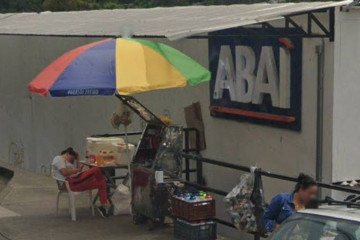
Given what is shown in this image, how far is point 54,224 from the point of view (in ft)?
38.7

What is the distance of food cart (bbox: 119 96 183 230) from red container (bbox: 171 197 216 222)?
450mm

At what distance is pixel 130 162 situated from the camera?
11.5 m

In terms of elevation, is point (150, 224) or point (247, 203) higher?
point (247, 203)

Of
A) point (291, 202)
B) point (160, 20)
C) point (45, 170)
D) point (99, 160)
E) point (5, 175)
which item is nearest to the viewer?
point (291, 202)

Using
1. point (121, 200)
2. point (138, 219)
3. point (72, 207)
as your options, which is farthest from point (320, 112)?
point (72, 207)

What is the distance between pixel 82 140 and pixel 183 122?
426cm

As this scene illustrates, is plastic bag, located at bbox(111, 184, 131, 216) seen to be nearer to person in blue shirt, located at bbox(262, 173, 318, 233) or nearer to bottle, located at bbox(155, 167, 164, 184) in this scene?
bottle, located at bbox(155, 167, 164, 184)

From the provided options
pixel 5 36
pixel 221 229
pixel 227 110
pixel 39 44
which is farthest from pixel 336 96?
pixel 5 36

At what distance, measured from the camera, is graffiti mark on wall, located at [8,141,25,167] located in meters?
19.5

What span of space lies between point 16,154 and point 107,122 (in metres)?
5.48

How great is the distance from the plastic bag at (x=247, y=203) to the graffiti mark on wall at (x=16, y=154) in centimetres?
1111

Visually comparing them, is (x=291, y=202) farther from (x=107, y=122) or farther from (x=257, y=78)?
(x=107, y=122)

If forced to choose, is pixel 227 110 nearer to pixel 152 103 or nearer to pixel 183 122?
pixel 183 122

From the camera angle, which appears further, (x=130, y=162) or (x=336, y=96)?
(x=130, y=162)
